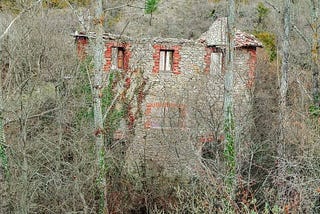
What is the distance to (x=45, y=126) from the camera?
49.2 ft

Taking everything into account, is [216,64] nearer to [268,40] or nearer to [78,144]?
[78,144]

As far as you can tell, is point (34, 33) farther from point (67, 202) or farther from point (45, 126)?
point (67, 202)

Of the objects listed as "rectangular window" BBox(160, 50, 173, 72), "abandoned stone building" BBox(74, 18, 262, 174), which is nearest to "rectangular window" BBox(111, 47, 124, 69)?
"abandoned stone building" BBox(74, 18, 262, 174)

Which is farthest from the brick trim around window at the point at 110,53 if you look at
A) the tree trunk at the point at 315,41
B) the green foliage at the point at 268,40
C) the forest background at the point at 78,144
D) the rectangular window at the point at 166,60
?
the green foliage at the point at 268,40

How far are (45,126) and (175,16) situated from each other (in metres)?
20.1

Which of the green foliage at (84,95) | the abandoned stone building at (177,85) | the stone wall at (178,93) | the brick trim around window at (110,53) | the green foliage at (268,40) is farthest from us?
the green foliage at (268,40)

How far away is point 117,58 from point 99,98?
7166 mm

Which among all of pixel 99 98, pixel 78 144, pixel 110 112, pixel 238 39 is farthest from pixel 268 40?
pixel 99 98

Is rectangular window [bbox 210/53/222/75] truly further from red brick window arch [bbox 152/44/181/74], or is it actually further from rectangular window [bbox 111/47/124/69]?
rectangular window [bbox 111/47/124/69]

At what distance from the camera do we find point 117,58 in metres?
19.8

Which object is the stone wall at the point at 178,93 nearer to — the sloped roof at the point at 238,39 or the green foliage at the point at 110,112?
the sloped roof at the point at 238,39

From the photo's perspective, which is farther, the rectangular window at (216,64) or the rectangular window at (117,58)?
the rectangular window at (216,64)

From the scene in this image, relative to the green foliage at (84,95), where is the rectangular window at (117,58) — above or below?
above

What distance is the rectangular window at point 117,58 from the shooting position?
773 inches
